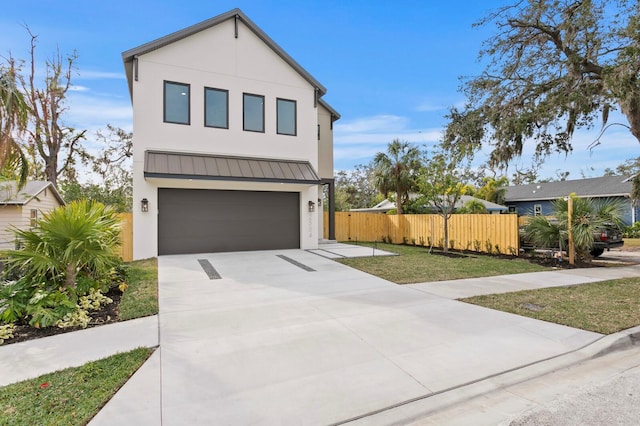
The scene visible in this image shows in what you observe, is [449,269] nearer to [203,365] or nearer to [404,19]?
[203,365]

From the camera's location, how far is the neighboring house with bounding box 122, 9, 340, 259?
1123 centimetres

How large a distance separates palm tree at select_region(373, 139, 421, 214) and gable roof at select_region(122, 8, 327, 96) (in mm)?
8461

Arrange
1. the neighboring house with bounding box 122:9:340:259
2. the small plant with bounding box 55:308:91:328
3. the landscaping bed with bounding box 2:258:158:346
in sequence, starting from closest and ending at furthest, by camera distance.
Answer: the landscaping bed with bounding box 2:258:158:346 → the small plant with bounding box 55:308:91:328 → the neighboring house with bounding box 122:9:340:259

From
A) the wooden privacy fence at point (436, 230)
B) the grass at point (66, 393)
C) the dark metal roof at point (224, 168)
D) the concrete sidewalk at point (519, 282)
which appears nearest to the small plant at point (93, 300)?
the grass at point (66, 393)

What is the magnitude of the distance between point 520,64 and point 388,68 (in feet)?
21.9

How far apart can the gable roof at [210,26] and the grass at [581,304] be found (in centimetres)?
1084

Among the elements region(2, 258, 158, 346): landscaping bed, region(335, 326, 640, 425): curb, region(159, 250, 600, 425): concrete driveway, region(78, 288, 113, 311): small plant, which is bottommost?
region(335, 326, 640, 425): curb

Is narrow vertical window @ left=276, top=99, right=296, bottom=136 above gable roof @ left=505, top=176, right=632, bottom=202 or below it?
above

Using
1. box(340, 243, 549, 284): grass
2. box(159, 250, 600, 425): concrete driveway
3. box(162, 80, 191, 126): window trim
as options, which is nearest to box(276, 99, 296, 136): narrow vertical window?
box(162, 80, 191, 126): window trim

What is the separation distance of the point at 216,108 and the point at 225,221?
4.15m

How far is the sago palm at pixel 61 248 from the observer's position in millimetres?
5359

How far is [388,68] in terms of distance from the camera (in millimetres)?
16797

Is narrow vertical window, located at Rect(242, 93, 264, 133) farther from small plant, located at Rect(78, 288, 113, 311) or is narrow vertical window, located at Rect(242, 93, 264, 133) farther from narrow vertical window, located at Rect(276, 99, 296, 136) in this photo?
small plant, located at Rect(78, 288, 113, 311)

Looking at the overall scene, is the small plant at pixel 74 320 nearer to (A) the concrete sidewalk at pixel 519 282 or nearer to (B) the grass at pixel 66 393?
(B) the grass at pixel 66 393
